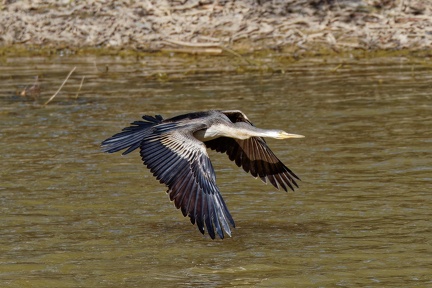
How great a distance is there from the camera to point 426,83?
15398mm

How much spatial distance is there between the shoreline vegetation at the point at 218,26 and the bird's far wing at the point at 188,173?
10251 mm

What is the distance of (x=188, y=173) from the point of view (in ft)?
25.0

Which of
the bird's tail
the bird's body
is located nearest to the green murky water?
→ the bird's body

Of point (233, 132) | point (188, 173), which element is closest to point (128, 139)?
point (233, 132)

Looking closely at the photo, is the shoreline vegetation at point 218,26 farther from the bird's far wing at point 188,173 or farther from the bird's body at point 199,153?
the bird's far wing at point 188,173

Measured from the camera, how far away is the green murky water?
7215mm

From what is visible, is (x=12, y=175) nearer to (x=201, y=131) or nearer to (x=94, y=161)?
(x=94, y=161)

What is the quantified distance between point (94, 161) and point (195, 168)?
3.76 m

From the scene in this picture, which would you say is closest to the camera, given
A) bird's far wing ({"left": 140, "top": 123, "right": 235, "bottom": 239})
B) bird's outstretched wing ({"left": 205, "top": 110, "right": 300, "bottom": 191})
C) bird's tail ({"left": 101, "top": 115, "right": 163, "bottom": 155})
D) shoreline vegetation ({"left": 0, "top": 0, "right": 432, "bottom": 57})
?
bird's far wing ({"left": 140, "top": 123, "right": 235, "bottom": 239})

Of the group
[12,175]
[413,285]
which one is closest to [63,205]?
[12,175]

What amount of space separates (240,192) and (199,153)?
2.04 meters

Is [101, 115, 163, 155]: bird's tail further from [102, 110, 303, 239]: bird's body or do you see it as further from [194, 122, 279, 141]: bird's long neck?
[194, 122, 279, 141]: bird's long neck

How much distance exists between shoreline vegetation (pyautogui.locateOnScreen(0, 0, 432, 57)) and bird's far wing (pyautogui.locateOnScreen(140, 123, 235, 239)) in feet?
33.6

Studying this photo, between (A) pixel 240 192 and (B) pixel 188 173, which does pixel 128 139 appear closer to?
(B) pixel 188 173
